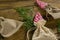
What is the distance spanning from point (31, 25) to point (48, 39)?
151mm

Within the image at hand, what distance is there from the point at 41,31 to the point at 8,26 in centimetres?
22

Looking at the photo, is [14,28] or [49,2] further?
[49,2]

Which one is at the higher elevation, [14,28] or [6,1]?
[6,1]

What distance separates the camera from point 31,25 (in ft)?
4.05

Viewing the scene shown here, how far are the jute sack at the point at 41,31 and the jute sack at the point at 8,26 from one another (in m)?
0.12

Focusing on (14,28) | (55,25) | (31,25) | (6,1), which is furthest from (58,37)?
(6,1)

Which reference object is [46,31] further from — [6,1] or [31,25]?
[6,1]

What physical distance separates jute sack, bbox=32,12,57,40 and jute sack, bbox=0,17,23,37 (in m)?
0.12

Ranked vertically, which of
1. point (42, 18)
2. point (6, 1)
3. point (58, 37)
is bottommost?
point (58, 37)

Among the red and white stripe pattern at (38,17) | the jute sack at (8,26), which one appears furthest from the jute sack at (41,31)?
the jute sack at (8,26)

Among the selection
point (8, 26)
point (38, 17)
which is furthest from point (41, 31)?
point (8, 26)

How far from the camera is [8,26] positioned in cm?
116

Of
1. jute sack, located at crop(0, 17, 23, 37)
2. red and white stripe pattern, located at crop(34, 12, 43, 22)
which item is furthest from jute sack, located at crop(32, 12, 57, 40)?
jute sack, located at crop(0, 17, 23, 37)

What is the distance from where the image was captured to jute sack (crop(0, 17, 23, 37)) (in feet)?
3.73
